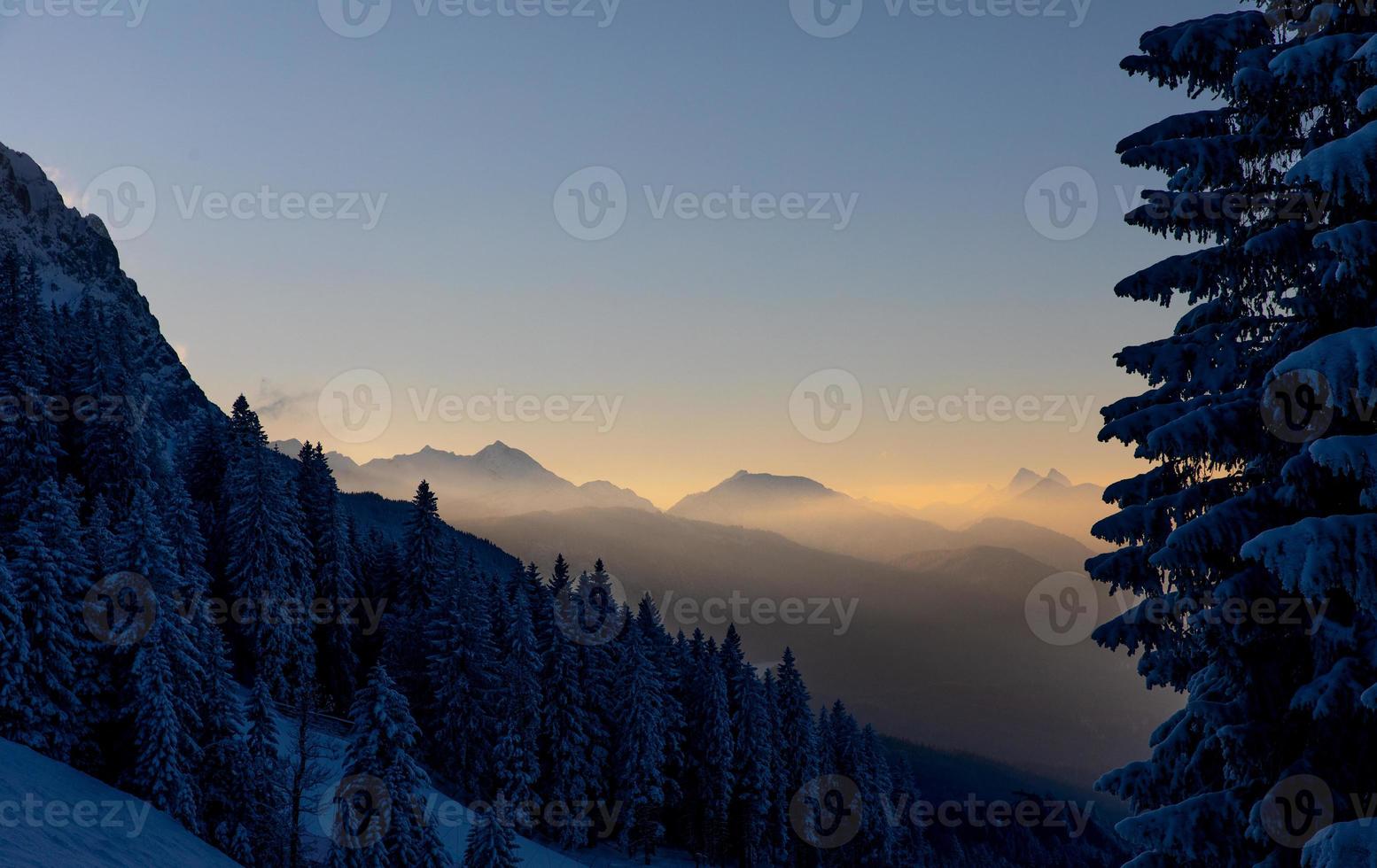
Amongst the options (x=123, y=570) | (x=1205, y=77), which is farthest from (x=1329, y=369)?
(x=123, y=570)

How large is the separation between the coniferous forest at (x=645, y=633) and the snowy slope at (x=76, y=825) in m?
0.20

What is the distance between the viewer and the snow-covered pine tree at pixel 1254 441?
883 centimetres

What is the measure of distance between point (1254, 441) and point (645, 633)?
59863 mm

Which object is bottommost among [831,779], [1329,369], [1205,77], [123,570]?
[831,779]

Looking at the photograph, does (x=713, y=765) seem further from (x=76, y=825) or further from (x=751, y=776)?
(x=76, y=825)

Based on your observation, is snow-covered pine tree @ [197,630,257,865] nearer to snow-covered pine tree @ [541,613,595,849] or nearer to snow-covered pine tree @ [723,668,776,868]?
snow-covered pine tree @ [541,613,595,849]

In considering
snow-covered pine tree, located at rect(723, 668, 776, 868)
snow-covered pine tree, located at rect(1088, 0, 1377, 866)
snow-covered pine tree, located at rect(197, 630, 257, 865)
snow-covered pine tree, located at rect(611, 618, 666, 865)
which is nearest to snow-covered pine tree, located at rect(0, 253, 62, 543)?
snow-covered pine tree, located at rect(197, 630, 257, 865)

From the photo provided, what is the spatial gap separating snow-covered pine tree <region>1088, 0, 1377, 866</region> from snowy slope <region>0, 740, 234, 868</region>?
23.1 meters

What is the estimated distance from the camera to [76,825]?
26.8m

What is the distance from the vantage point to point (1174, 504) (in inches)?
447

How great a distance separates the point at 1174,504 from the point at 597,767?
54.5m

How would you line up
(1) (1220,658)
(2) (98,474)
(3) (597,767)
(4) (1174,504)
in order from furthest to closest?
(3) (597,767) < (2) (98,474) < (4) (1174,504) < (1) (1220,658)

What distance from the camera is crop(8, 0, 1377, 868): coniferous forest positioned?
981 cm

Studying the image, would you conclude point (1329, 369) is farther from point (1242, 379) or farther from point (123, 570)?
point (123, 570)
